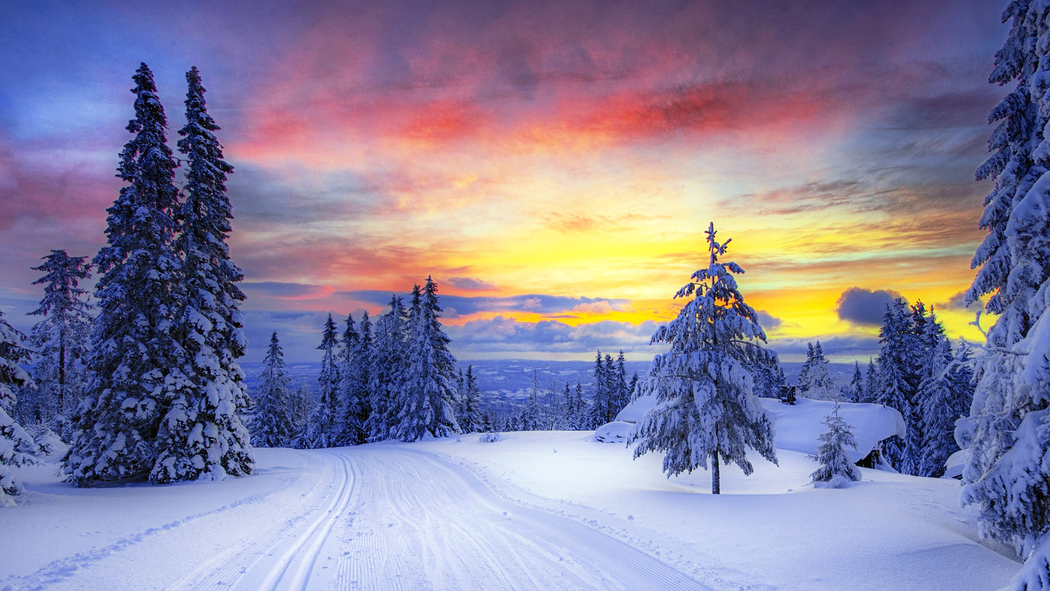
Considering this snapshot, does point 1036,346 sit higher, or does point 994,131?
point 994,131

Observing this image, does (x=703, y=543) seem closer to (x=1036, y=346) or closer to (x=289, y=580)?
(x=1036, y=346)

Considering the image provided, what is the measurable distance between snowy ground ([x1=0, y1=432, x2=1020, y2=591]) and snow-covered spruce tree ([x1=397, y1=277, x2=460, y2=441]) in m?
22.0

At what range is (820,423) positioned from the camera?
27312 millimetres

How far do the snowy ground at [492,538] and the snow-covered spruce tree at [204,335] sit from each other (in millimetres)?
1517

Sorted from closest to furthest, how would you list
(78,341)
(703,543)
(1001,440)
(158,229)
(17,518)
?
(1001,440) < (703,543) < (17,518) < (158,229) < (78,341)

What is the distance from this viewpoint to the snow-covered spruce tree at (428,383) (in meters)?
37.9

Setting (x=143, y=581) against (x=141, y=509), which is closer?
(x=143, y=581)

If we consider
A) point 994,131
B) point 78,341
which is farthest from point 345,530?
point 78,341

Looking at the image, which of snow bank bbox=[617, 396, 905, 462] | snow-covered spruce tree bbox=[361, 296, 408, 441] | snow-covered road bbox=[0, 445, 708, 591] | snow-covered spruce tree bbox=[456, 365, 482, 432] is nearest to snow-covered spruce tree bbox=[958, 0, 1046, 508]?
snow-covered road bbox=[0, 445, 708, 591]

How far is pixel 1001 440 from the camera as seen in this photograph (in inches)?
254

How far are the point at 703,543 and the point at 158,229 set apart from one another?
2049 cm

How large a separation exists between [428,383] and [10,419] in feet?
91.2

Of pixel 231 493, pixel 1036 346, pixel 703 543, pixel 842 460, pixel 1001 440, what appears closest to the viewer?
pixel 1036 346

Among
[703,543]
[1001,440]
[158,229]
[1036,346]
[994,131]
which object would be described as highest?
[994,131]
